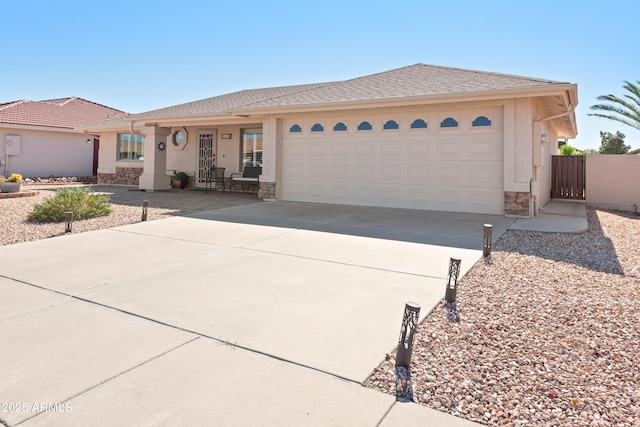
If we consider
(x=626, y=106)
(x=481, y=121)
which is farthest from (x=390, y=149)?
(x=626, y=106)

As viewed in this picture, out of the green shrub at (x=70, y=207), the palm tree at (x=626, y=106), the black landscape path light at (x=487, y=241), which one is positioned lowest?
the black landscape path light at (x=487, y=241)

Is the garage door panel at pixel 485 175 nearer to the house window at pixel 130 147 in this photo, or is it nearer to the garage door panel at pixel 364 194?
the garage door panel at pixel 364 194

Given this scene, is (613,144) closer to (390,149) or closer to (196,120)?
(390,149)

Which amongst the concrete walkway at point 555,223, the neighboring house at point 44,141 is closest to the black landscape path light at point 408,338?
the concrete walkway at point 555,223

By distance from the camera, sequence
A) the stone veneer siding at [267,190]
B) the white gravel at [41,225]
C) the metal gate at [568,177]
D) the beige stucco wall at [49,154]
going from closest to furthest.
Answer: the white gravel at [41,225] < the stone veneer siding at [267,190] < the metal gate at [568,177] < the beige stucco wall at [49,154]

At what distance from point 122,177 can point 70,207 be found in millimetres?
11310

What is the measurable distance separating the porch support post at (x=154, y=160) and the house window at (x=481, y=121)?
1203 cm

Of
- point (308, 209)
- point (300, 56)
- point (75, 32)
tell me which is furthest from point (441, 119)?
point (75, 32)

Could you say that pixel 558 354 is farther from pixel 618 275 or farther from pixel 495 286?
pixel 618 275

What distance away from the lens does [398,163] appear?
1063 centimetres

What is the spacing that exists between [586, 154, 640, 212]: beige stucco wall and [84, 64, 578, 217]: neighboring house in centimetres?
155

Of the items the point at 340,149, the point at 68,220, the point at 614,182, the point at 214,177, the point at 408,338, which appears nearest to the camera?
the point at 408,338

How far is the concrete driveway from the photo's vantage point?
221 cm

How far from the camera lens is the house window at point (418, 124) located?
1029cm
